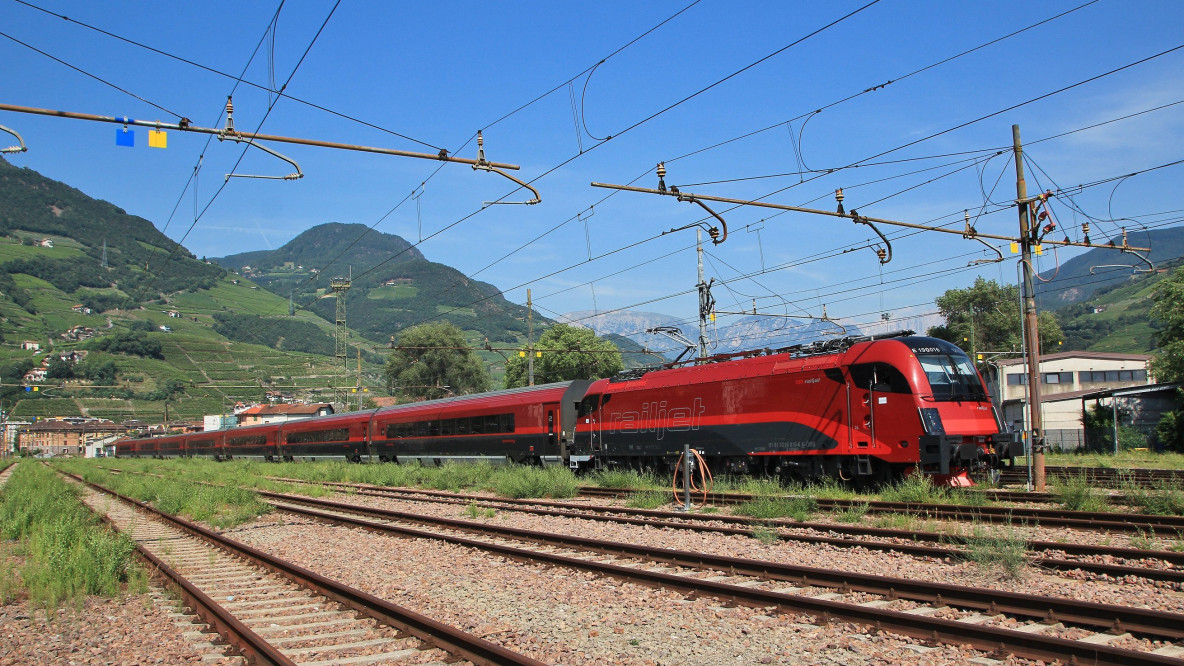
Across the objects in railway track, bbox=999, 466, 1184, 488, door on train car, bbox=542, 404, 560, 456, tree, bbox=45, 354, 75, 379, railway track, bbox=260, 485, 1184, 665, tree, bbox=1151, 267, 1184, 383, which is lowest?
railway track, bbox=999, 466, 1184, 488

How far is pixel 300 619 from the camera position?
27.8 feet

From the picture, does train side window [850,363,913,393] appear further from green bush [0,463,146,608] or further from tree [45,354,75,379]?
tree [45,354,75,379]

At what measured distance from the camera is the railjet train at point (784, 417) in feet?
54.6

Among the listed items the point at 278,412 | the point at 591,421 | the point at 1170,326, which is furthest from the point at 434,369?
the point at 1170,326

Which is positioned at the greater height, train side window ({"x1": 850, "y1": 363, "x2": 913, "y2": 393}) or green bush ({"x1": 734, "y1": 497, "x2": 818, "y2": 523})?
train side window ({"x1": 850, "y1": 363, "x2": 913, "y2": 393})

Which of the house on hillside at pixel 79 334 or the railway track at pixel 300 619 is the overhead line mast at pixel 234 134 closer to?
the railway track at pixel 300 619

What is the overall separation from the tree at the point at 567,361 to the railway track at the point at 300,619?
240 feet

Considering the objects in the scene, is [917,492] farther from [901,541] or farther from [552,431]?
[552,431]

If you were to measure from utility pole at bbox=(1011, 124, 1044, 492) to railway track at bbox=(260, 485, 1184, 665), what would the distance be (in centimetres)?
1175

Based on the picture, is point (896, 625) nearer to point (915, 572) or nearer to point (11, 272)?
point (915, 572)

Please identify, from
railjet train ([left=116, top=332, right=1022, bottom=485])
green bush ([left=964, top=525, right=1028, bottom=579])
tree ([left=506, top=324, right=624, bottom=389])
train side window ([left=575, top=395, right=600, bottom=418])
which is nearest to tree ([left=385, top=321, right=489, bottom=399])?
tree ([left=506, top=324, right=624, bottom=389])

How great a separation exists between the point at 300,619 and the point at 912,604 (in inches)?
249

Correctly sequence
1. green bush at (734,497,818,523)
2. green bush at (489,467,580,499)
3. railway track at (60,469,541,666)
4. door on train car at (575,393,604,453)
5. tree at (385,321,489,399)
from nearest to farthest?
railway track at (60,469,541,666), green bush at (734,497,818,523), green bush at (489,467,580,499), door on train car at (575,393,604,453), tree at (385,321,489,399)

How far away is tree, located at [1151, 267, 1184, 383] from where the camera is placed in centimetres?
4272
